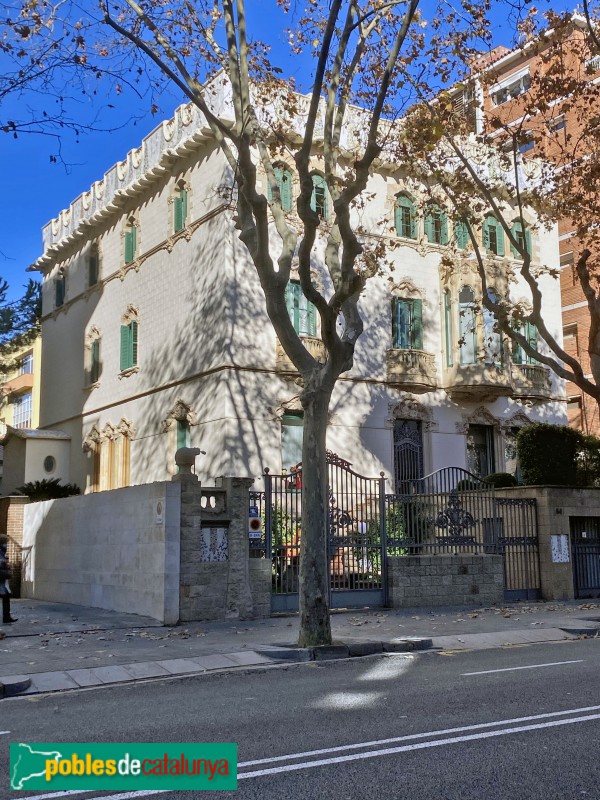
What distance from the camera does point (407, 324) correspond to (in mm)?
27578

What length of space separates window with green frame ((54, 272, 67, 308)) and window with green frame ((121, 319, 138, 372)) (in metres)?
6.53

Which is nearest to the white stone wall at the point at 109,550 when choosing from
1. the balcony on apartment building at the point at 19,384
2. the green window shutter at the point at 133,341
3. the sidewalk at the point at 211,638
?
the sidewalk at the point at 211,638

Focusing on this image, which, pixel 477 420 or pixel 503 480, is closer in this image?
pixel 503 480

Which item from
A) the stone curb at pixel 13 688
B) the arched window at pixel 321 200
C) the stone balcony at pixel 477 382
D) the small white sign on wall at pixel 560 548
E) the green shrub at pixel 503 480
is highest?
the arched window at pixel 321 200

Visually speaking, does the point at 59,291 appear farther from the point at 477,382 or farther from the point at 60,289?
the point at 477,382

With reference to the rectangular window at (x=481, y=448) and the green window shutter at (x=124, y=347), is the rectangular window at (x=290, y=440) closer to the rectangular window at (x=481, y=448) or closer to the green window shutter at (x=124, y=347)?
the rectangular window at (x=481, y=448)

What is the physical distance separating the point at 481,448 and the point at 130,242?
13.4m

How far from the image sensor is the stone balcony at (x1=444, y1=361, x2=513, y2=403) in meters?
27.1

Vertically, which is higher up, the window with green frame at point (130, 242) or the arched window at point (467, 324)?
the window with green frame at point (130, 242)

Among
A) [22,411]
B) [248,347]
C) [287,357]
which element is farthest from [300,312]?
[22,411]

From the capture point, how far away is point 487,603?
61.0ft

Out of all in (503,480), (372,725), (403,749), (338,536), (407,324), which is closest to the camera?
(403,749)

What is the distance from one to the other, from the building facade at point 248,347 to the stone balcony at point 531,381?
6cm

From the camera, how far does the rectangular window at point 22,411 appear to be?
45906mm
